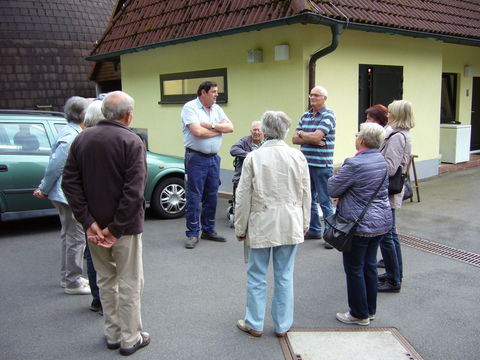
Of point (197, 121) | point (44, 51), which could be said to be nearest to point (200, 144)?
point (197, 121)

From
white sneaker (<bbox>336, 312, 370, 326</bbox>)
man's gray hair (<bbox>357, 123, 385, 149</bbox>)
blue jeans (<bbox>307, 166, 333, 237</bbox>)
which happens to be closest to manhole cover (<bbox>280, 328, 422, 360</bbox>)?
white sneaker (<bbox>336, 312, 370, 326</bbox>)

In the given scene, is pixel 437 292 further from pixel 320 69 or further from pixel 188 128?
pixel 320 69

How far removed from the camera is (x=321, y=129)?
570 centimetres

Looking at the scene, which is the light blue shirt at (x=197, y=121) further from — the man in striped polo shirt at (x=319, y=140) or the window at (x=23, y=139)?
the window at (x=23, y=139)

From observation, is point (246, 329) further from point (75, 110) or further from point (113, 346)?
point (75, 110)

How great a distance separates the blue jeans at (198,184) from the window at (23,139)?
213cm

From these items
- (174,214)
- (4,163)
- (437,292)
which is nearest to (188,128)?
(174,214)

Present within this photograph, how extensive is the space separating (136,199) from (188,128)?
2.75 m

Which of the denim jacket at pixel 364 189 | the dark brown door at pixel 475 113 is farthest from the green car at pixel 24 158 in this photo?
the dark brown door at pixel 475 113

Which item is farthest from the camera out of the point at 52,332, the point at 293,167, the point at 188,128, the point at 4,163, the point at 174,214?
the point at 174,214

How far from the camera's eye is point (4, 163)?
20.3 feet

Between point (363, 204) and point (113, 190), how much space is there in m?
1.86

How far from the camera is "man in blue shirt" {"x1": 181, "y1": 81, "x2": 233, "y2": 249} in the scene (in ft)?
19.0

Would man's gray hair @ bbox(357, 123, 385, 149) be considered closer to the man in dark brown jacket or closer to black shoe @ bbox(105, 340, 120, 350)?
the man in dark brown jacket
